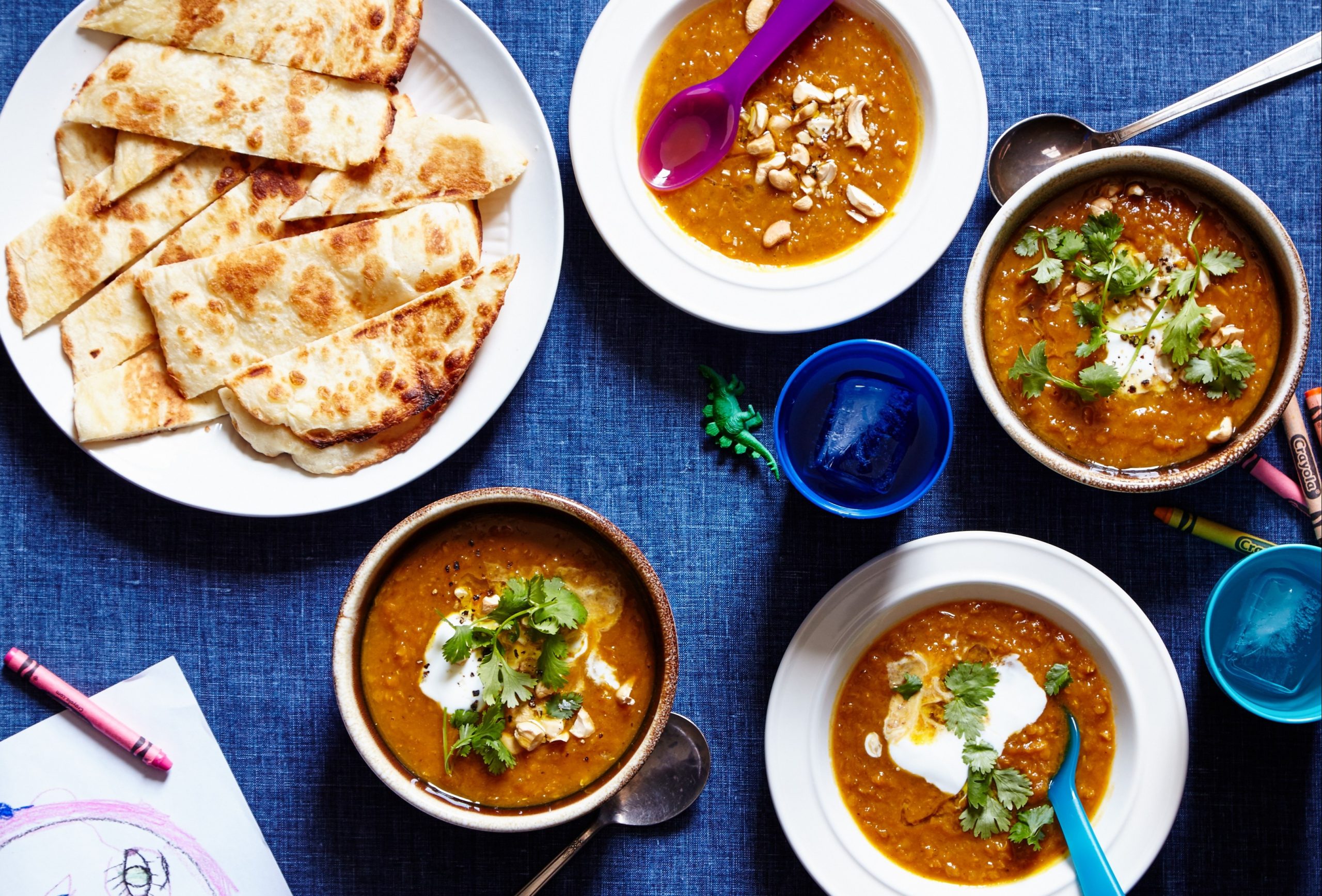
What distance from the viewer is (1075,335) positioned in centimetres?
195

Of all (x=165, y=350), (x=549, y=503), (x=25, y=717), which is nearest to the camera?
(x=549, y=503)

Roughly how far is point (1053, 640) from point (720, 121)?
1381 mm

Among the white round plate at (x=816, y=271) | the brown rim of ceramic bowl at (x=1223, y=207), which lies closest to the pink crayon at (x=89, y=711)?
the white round plate at (x=816, y=271)

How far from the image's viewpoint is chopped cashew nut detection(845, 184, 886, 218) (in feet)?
6.70

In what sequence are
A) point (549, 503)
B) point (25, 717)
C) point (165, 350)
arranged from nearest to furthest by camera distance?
point (549, 503), point (165, 350), point (25, 717)

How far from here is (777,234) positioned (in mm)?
2049

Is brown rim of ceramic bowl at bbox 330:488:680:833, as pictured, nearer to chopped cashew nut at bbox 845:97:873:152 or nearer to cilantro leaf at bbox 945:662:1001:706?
cilantro leaf at bbox 945:662:1001:706

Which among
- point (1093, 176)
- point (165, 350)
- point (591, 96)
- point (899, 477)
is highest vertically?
point (591, 96)

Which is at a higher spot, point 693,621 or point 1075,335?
point 1075,335

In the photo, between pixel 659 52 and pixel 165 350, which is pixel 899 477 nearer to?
pixel 659 52

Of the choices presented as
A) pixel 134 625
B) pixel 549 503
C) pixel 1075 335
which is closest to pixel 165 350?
pixel 134 625

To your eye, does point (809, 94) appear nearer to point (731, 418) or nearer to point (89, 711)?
point (731, 418)

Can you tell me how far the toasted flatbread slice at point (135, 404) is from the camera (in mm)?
1968

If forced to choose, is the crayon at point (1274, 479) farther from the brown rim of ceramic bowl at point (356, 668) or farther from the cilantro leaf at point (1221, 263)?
the brown rim of ceramic bowl at point (356, 668)
